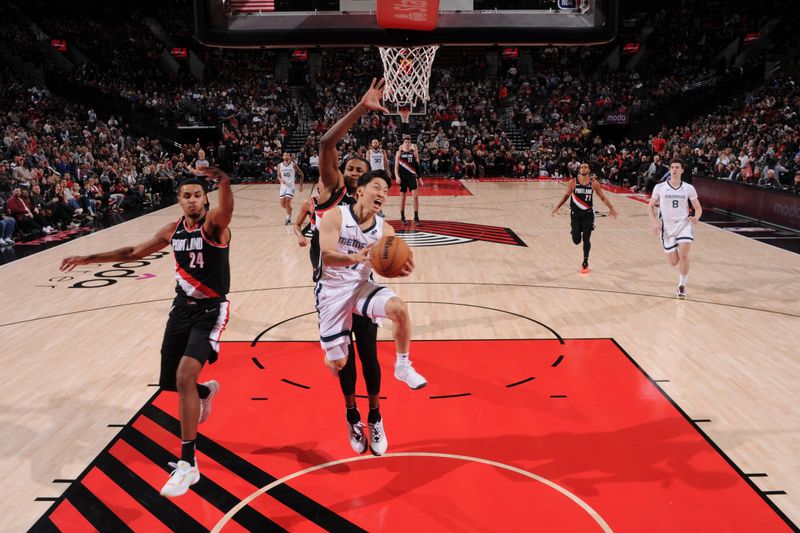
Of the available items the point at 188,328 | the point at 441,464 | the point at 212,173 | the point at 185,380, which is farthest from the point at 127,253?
the point at 441,464

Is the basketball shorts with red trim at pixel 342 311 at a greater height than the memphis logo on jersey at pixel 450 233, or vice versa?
the basketball shorts with red trim at pixel 342 311

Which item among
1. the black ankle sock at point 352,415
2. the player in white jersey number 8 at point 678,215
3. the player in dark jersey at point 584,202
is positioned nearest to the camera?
the black ankle sock at point 352,415

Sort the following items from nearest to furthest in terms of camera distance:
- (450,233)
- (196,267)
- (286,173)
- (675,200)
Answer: (196,267) → (675,200) → (450,233) → (286,173)

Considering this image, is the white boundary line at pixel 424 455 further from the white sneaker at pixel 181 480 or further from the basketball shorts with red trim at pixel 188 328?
the basketball shorts with red trim at pixel 188 328

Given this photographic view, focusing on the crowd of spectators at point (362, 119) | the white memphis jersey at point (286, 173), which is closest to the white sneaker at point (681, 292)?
the white memphis jersey at point (286, 173)

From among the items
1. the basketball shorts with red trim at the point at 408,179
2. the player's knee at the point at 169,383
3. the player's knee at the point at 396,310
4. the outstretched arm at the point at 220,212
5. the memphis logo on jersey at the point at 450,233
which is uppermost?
the outstretched arm at the point at 220,212

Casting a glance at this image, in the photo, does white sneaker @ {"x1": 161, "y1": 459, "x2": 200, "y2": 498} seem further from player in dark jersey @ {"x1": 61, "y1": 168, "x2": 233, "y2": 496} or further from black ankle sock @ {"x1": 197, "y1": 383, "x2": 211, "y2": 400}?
black ankle sock @ {"x1": 197, "y1": 383, "x2": 211, "y2": 400}

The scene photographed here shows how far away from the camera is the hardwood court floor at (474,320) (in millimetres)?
4750

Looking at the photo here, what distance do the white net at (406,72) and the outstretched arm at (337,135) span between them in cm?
478

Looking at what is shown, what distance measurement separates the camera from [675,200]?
8305 mm

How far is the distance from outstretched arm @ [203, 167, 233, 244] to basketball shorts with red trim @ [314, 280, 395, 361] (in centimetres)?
80

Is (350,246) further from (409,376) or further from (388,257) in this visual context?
(409,376)

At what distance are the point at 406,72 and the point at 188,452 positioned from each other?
750cm

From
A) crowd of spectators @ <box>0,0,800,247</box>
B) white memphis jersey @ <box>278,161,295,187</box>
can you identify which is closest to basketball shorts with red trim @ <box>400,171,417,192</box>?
white memphis jersey @ <box>278,161,295,187</box>
